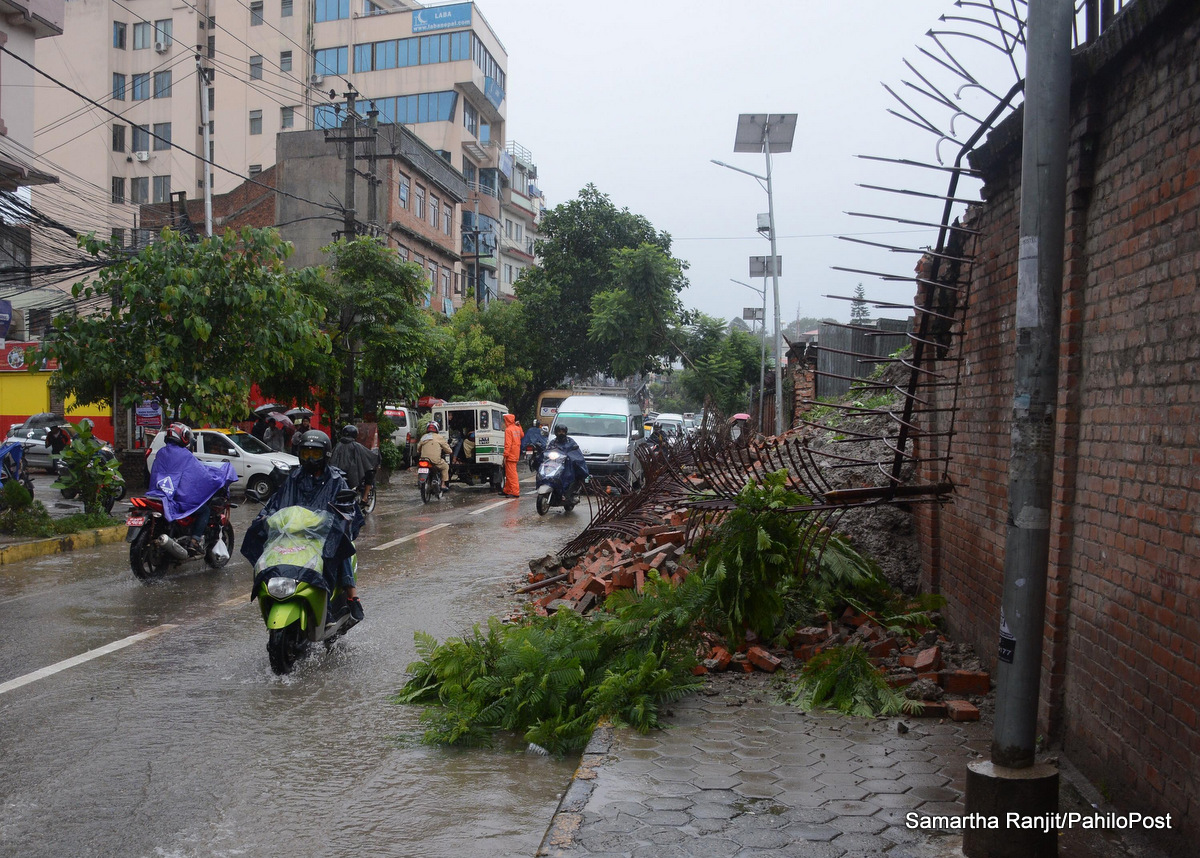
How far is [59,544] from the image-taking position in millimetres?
12922

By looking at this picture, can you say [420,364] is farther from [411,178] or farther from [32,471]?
[411,178]

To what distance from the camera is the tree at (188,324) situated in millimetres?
15828

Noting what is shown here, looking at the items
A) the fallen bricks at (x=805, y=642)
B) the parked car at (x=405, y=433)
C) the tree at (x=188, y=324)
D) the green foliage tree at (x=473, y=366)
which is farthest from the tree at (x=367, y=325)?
the fallen bricks at (x=805, y=642)

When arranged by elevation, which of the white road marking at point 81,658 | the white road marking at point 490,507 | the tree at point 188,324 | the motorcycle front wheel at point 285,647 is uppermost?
the tree at point 188,324

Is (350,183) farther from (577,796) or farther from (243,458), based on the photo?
(577,796)

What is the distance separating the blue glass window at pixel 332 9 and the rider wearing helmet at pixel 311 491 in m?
53.3

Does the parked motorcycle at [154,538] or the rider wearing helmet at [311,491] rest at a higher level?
the rider wearing helmet at [311,491]

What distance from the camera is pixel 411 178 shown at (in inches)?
1663

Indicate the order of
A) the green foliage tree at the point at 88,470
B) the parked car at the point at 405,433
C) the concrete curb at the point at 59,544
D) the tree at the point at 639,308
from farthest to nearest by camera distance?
the tree at the point at 639,308
the parked car at the point at 405,433
the green foliage tree at the point at 88,470
the concrete curb at the point at 59,544

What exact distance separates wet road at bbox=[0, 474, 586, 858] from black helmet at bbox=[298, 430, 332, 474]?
1.40m

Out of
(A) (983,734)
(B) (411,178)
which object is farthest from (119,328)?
(B) (411,178)

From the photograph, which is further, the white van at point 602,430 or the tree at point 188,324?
the white van at point 602,430

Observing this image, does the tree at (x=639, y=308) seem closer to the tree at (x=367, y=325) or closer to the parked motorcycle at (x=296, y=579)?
the tree at (x=367, y=325)

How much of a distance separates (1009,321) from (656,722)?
2.85m
